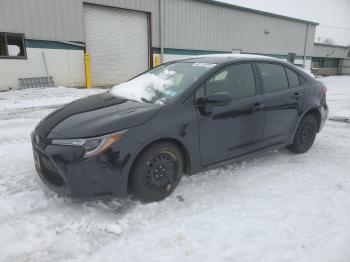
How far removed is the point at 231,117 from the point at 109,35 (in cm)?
1269

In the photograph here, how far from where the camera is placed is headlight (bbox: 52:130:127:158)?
2.62 m

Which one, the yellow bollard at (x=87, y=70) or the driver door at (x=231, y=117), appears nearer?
the driver door at (x=231, y=117)

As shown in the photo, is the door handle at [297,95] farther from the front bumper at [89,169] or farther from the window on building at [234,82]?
the front bumper at [89,169]

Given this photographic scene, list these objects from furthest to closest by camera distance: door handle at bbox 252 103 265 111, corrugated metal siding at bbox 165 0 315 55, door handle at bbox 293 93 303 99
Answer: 1. corrugated metal siding at bbox 165 0 315 55
2. door handle at bbox 293 93 303 99
3. door handle at bbox 252 103 265 111

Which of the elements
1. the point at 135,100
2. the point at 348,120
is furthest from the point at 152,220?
the point at 348,120

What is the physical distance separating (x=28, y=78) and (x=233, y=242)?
12.2 meters

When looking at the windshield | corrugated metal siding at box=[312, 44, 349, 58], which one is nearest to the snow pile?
the windshield

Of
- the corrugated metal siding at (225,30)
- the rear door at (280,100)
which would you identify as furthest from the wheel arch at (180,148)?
the corrugated metal siding at (225,30)

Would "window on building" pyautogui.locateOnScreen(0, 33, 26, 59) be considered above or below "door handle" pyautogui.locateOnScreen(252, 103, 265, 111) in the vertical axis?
above

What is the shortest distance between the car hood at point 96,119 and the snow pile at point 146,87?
0.68ft

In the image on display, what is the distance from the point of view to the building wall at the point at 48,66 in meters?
11.7

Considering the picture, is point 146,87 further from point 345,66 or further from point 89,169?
point 345,66

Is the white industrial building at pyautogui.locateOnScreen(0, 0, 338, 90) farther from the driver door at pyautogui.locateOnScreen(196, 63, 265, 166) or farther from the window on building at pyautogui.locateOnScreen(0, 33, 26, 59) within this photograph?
the driver door at pyautogui.locateOnScreen(196, 63, 265, 166)

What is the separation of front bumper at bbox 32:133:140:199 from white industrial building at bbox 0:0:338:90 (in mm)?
10854
